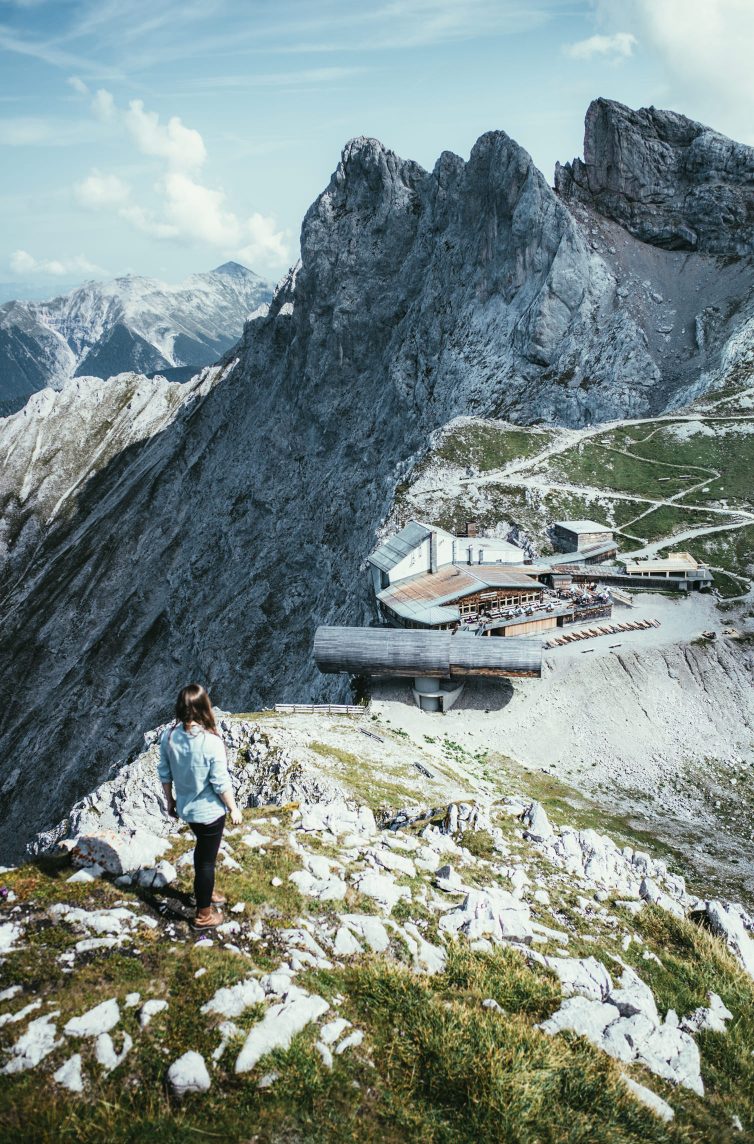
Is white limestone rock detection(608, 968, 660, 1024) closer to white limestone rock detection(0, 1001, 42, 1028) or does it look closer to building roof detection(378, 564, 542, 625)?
white limestone rock detection(0, 1001, 42, 1028)

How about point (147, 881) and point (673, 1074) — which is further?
point (147, 881)

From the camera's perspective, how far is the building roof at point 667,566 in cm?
6259

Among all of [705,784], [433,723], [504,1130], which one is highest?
[504,1130]

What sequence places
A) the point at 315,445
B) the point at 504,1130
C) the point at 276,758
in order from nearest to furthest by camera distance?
the point at 504,1130
the point at 276,758
the point at 315,445

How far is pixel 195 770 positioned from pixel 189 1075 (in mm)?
4107

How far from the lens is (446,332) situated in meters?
135

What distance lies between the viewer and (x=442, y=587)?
2146 inches

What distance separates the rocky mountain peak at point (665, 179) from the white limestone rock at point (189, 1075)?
16596 centimetres

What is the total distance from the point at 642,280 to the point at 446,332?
1597 inches

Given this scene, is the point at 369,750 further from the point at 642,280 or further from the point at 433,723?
the point at 642,280

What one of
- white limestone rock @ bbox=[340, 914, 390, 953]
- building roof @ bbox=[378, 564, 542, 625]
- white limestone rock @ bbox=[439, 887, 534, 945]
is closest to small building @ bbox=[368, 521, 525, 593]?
building roof @ bbox=[378, 564, 542, 625]

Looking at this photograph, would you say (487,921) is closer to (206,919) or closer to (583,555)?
(206,919)

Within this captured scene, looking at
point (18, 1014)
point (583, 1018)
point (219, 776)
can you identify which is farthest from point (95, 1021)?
point (583, 1018)

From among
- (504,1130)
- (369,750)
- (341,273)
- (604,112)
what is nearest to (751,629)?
(369,750)
